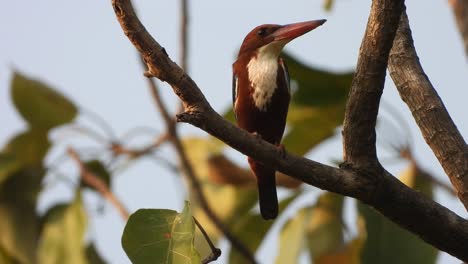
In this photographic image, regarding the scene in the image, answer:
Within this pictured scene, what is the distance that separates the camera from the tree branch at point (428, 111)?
2.98m

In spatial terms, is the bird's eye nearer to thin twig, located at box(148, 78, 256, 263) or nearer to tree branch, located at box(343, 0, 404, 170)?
thin twig, located at box(148, 78, 256, 263)

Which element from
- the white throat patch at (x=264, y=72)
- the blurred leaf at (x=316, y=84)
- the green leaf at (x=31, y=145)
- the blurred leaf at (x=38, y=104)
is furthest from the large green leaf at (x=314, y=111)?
the green leaf at (x=31, y=145)

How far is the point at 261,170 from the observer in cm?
410

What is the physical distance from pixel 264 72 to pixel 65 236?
1519 millimetres

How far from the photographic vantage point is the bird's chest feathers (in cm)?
399

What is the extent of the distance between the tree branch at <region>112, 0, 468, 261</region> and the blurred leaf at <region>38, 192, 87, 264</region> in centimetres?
229

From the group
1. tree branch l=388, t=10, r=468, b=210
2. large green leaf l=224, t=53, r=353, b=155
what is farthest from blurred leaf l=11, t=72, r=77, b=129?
tree branch l=388, t=10, r=468, b=210

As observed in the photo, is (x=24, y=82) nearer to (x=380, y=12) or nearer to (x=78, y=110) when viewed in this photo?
(x=78, y=110)

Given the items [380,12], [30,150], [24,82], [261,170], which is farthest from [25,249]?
[380,12]

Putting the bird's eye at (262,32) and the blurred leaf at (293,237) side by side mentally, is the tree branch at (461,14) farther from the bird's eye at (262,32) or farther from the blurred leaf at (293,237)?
the blurred leaf at (293,237)

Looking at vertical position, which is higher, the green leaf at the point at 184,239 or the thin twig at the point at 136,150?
the green leaf at the point at 184,239

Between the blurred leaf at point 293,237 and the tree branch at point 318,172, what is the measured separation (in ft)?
6.25

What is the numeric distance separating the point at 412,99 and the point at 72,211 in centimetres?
245

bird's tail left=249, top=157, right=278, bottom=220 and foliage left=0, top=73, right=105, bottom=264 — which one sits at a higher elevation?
bird's tail left=249, top=157, right=278, bottom=220
